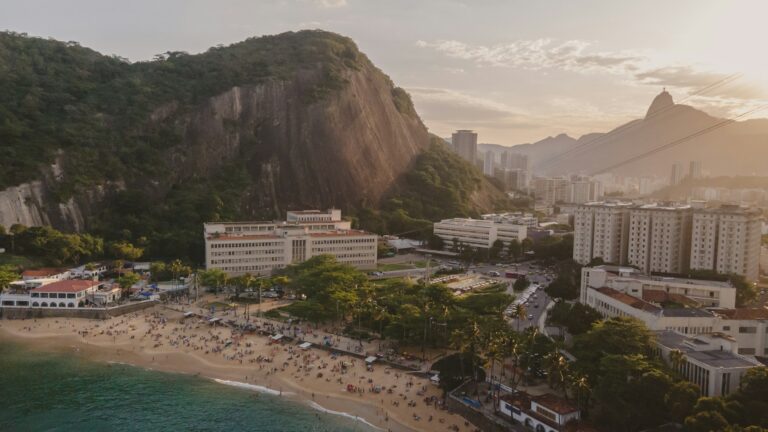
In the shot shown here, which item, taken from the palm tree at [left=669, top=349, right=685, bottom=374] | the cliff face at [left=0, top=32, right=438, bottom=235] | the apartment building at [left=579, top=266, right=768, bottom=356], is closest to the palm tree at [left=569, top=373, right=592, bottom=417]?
the palm tree at [left=669, top=349, right=685, bottom=374]

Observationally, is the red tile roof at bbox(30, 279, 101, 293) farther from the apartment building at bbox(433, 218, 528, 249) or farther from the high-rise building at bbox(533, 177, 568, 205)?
the high-rise building at bbox(533, 177, 568, 205)

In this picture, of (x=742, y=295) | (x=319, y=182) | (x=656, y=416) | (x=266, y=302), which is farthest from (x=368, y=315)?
(x=319, y=182)

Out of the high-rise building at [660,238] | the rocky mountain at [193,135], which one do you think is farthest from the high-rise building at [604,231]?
the rocky mountain at [193,135]

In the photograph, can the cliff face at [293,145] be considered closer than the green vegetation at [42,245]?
No

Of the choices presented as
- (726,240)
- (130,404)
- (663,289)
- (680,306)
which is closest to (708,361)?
(680,306)

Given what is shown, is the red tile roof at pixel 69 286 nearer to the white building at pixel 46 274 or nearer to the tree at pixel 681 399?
the white building at pixel 46 274

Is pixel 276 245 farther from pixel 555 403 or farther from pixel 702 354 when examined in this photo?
pixel 702 354

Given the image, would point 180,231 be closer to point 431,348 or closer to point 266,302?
point 266,302
